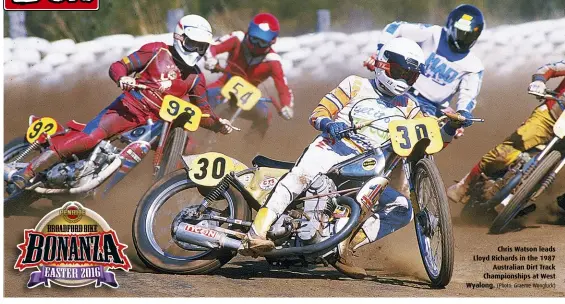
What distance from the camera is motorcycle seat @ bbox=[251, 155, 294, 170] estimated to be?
29.4 ft

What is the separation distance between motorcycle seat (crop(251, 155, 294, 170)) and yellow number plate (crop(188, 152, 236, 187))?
206 millimetres

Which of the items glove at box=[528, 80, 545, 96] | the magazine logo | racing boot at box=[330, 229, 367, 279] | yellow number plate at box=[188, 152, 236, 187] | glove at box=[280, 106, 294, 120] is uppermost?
the magazine logo

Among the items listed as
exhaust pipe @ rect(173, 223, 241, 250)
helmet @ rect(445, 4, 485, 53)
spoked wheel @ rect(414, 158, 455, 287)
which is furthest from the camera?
helmet @ rect(445, 4, 485, 53)

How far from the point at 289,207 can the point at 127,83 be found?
6.30ft

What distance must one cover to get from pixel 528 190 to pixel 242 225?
8.73 ft

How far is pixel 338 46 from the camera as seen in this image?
9.75 metres

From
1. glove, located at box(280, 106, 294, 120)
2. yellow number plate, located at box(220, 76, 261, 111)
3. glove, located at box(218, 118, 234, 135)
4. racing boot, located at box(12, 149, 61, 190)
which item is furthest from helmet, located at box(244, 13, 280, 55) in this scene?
racing boot, located at box(12, 149, 61, 190)

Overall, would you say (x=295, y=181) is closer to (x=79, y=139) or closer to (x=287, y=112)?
(x=287, y=112)

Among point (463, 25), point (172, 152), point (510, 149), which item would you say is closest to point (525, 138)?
point (510, 149)

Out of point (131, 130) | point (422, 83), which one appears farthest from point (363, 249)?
point (131, 130)

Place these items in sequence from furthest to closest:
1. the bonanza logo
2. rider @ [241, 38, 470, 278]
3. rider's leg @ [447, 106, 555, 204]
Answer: rider's leg @ [447, 106, 555, 204]
the bonanza logo
rider @ [241, 38, 470, 278]

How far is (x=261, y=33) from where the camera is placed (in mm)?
9750

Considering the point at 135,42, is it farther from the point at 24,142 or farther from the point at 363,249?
the point at 363,249

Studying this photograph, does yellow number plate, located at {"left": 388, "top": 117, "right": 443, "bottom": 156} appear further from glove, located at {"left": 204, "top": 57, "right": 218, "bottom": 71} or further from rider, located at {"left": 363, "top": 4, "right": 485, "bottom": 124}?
glove, located at {"left": 204, "top": 57, "right": 218, "bottom": 71}
